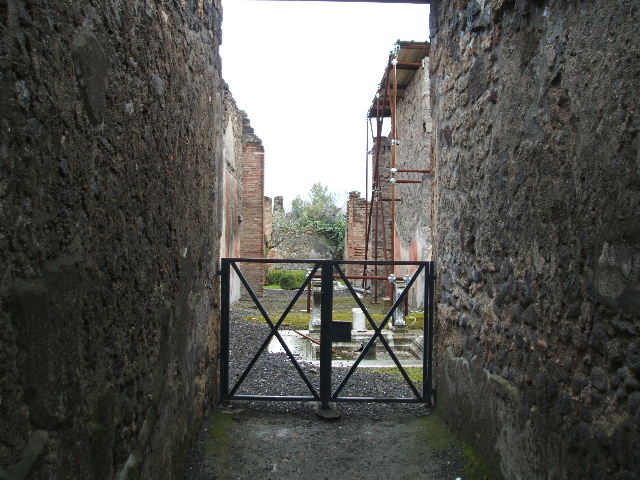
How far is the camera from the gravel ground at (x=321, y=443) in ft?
10.7

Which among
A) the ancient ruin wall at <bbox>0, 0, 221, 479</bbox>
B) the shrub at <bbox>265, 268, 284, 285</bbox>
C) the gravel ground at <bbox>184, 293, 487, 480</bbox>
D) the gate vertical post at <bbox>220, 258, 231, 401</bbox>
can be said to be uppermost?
the ancient ruin wall at <bbox>0, 0, 221, 479</bbox>

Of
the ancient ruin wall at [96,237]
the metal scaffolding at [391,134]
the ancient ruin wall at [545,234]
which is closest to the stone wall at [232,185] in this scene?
the metal scaffolding at [391,134]

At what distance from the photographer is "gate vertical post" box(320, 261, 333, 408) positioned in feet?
14.2

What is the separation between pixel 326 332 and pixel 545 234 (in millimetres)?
2328

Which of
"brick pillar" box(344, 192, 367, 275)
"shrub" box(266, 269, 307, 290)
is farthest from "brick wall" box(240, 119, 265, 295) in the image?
"brick pillar" box(344, 192, 367, 275)

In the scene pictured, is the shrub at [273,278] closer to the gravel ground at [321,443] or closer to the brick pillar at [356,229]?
the brick pillar at [356,229]

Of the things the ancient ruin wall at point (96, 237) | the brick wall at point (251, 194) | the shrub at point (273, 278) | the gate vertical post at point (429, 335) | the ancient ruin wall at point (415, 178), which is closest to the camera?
the ancient ruin wall at point (96, 237)

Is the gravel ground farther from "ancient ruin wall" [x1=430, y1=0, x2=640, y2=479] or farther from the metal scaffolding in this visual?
the metal scaffolding

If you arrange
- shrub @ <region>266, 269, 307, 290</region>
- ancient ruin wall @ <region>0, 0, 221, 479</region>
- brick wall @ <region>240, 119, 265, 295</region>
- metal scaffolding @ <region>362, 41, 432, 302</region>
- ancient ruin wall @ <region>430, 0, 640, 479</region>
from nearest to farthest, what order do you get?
ancient ruin wall @ <region>0, 0, 221, 479</region>, ancient ruin wall @ <region>430, 0, 640, 479</region>, metal scaffolding @ <region>362, 41, 432, 302</region>, brick wall @ <region>240, 119, 265, 295</region>, shrub @ <region>266, 269, 307, 290</region>

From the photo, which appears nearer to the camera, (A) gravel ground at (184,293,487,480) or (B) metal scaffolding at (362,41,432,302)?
(A) gravel ground at (184,293,487,480)

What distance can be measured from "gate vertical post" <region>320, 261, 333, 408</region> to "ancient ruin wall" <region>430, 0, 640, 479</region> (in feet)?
3.11

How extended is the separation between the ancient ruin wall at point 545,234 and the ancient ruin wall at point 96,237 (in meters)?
1.66

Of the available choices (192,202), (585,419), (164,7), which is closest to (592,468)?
(585,419)

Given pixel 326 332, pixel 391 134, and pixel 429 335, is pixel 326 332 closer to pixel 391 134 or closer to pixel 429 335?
pixel 429 335
